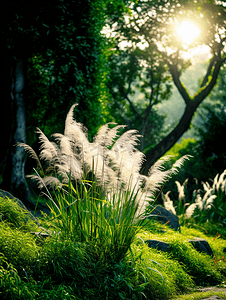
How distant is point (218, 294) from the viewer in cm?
338

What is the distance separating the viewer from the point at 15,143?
21.7ft

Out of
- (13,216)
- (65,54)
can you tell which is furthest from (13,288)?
(65,54)

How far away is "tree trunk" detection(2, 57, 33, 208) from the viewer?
256 inches

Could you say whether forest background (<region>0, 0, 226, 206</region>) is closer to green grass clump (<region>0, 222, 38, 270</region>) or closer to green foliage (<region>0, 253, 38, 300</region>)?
green grass clump (<region>0, 222, 38, 270</region>)

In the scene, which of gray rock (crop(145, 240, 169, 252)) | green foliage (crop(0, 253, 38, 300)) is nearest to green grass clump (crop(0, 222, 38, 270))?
green foliage (crop(0, 253, 38, 300))

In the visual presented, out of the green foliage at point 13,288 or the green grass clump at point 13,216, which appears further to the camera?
the green grass clump at point 13,216

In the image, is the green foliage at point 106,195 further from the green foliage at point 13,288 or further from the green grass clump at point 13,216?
the green foliage at point 13,288

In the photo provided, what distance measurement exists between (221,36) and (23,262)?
981 cm

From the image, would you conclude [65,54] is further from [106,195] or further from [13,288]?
[13,288]

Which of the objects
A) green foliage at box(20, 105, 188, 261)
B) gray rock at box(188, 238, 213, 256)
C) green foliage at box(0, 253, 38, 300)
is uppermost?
green foliage at box(20, 105, 188, 261)

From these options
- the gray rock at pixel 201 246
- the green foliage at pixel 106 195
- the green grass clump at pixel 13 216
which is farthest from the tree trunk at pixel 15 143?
the gray rock at pixel 201 246

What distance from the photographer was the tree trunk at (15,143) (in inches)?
256

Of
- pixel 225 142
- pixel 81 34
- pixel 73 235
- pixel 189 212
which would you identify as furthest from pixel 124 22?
pixel 73 235

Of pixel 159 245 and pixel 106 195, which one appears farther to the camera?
pixel 159 245
